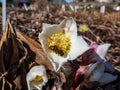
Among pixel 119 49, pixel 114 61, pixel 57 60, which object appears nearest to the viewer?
pixel 57 60

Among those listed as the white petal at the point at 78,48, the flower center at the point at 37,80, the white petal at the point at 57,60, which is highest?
the white petal at the point at 78,48

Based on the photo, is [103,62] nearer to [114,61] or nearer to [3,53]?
[3,53]

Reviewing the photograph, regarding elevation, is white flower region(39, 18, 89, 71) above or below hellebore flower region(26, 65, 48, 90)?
above

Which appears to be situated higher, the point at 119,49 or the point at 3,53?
the point at 3,53

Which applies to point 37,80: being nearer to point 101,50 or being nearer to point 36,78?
point 36,78

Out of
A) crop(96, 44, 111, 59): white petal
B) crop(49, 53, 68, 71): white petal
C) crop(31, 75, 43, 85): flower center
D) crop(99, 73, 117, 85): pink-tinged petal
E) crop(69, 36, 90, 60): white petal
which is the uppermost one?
crop(69, 36, 90, 60): white petal

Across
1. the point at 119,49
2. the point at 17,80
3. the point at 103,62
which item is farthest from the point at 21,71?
the point at 119,49
